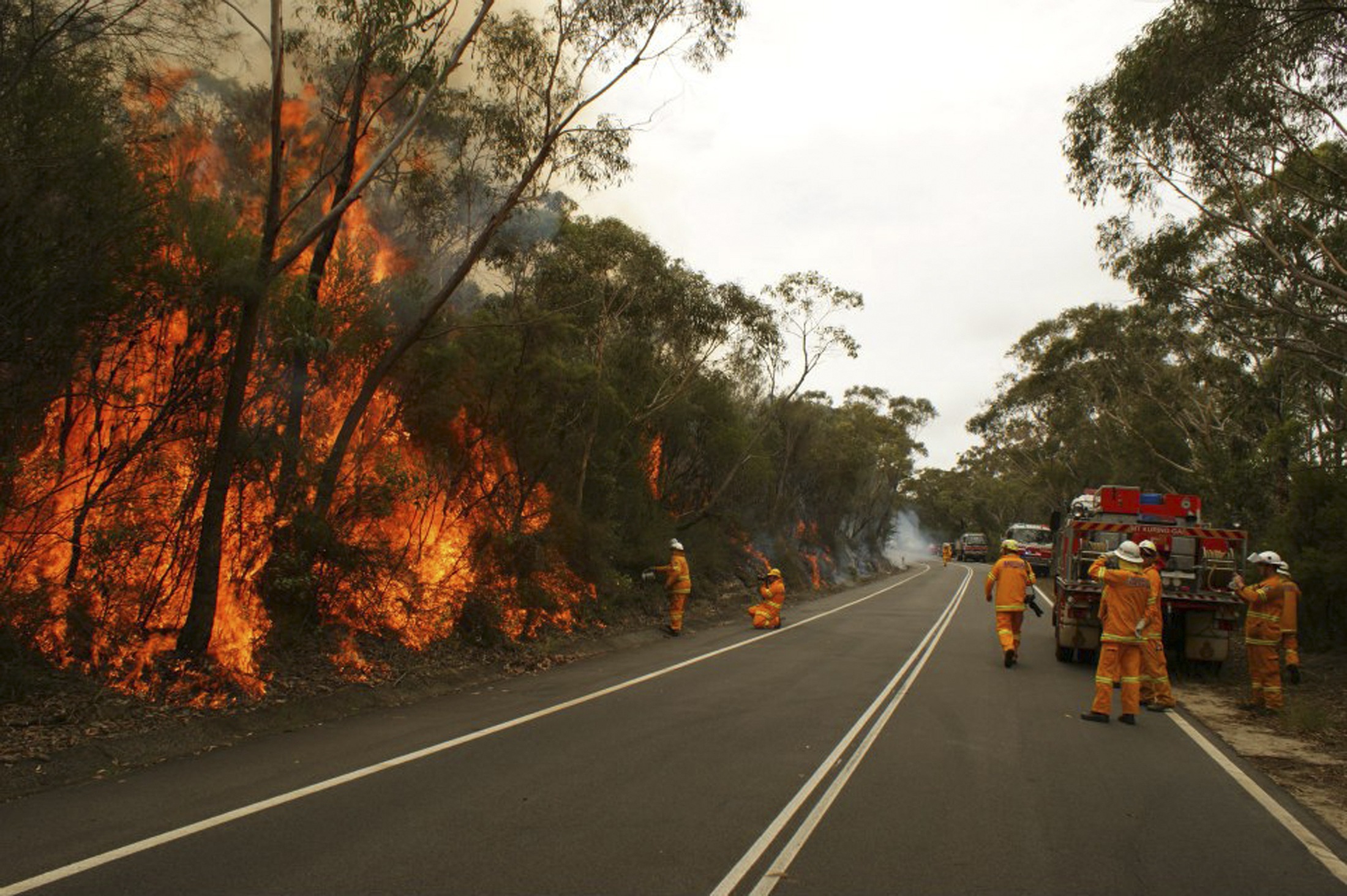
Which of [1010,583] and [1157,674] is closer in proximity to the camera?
[1157,674]

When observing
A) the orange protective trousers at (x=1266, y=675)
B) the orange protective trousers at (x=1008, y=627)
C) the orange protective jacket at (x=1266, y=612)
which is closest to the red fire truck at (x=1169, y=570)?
the orange protective trousers at (x=1008, y=627)

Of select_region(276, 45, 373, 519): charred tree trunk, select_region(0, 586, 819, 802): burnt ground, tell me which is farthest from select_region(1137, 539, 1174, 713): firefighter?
select_region(276, 45, 373, 519): charred tree trunk

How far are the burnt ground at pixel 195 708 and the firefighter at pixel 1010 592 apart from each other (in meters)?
6.88

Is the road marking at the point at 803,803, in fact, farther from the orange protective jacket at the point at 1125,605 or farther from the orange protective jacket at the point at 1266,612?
the orange protective jacket at the point at 1266,612

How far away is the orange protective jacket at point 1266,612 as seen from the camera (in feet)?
36.0

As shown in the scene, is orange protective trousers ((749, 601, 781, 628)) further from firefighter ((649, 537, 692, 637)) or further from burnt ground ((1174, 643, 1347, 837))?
burnt ground ((1174, 643, 1347, 837))

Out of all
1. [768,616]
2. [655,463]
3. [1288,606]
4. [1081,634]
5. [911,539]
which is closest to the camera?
[1288,606]

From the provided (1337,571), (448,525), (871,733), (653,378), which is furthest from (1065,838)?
(653,378)

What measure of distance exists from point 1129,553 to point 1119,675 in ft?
4.69

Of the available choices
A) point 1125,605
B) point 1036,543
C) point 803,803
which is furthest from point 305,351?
point 1036,543

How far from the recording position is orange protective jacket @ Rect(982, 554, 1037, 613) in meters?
13.4

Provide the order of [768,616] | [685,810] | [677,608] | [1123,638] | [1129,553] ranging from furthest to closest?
[768,616] → [677,608] → [1129,553] → [1123,638] → [685,810]

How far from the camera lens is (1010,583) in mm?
13391

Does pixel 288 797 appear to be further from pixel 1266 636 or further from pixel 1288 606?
pixel 1288 606
